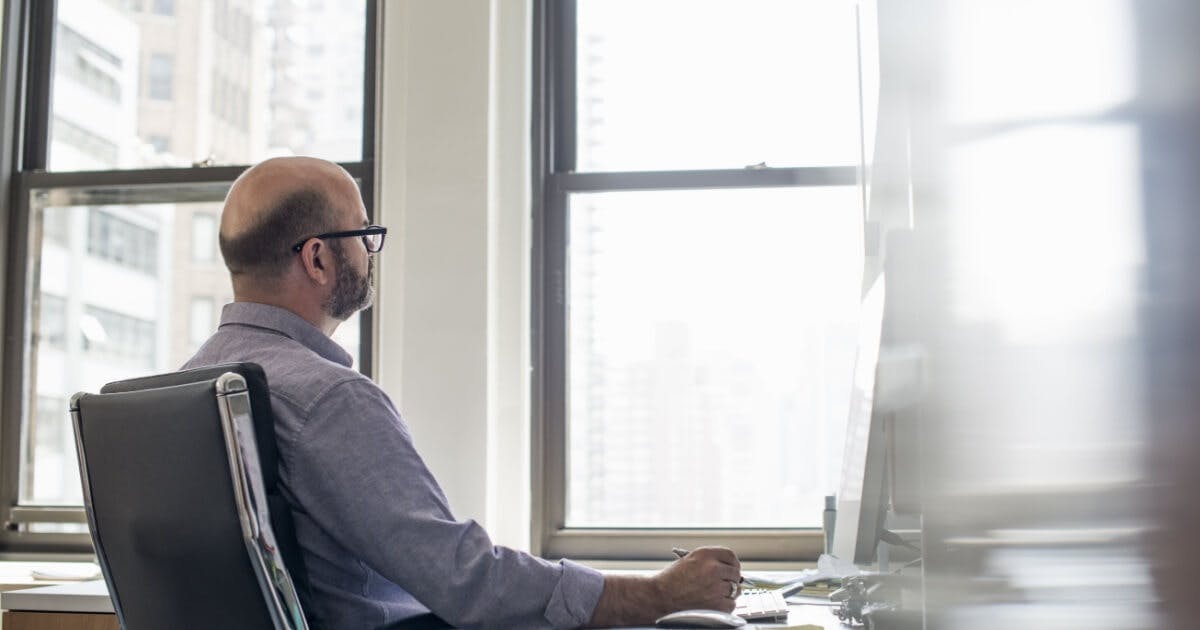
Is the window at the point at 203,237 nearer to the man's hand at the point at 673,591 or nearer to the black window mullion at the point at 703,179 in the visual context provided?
the black window mullion at the point at 703,179

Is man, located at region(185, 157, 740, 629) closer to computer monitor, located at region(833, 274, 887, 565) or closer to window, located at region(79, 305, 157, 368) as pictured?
computer monitor, located at region(833, 274, 887, 565)

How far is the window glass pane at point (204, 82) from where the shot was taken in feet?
9.87

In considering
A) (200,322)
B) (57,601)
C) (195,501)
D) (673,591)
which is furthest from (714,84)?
(195,501)

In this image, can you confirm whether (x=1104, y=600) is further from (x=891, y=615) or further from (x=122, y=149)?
(x=122, y=149)

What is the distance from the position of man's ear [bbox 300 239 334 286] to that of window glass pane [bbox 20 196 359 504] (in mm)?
1559

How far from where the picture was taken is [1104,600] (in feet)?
0.98

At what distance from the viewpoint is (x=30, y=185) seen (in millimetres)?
3047

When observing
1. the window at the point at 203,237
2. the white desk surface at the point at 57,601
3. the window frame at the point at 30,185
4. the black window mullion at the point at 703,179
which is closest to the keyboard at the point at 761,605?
the white desk surface at the point at 57,601

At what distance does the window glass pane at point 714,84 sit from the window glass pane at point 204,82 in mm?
661

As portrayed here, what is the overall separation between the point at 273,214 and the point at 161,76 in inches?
73.6

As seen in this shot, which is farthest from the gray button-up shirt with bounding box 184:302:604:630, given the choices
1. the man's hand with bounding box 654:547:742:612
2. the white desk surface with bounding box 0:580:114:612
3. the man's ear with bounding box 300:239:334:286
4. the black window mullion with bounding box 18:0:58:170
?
the black window mullion with bounding box 18:0:58:170

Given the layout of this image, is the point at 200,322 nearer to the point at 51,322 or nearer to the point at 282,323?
the point at 51,322

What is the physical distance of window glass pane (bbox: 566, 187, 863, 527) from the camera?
9.09ft

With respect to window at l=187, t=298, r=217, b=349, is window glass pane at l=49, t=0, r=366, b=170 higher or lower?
higher
